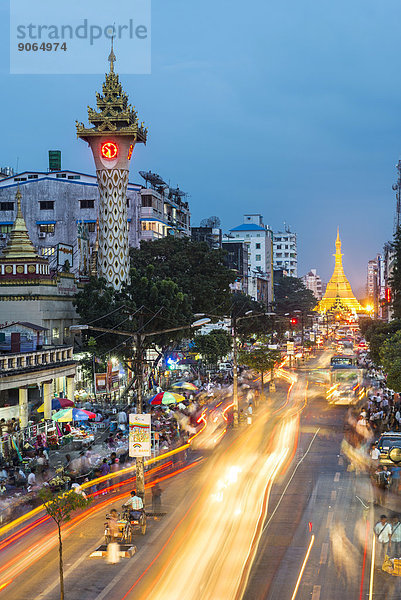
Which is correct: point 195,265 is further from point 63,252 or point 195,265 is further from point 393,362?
point 393,362

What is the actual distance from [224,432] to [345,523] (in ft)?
73.4

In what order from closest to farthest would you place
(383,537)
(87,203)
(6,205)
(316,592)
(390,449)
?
(316,592) < (383,537) < (390,449) < (87,203) < (6,205)

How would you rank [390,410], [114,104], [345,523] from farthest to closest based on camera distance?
[114,104] → [390,410] → [345,523]

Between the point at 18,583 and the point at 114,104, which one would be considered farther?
the point at 114,104

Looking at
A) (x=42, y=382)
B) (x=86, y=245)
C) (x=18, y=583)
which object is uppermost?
(x=86, y=245)

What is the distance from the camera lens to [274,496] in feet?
115

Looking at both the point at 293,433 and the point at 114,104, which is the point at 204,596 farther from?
the point at 114,104

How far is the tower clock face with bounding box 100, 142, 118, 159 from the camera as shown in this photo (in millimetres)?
74875

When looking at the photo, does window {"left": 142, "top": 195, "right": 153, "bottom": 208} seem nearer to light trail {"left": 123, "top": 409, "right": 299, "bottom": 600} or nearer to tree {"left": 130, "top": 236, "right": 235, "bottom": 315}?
tree {"left": 130, "top": 236, "right": 235, "bottom": 315}

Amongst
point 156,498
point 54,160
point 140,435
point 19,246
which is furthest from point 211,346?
point 140,435

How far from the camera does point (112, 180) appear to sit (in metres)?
74.7

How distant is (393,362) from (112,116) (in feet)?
116

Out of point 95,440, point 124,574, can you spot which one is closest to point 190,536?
point 124,574

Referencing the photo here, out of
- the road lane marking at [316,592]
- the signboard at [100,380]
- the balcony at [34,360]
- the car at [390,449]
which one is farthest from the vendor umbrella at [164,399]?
the road lane marking at [316,592]
